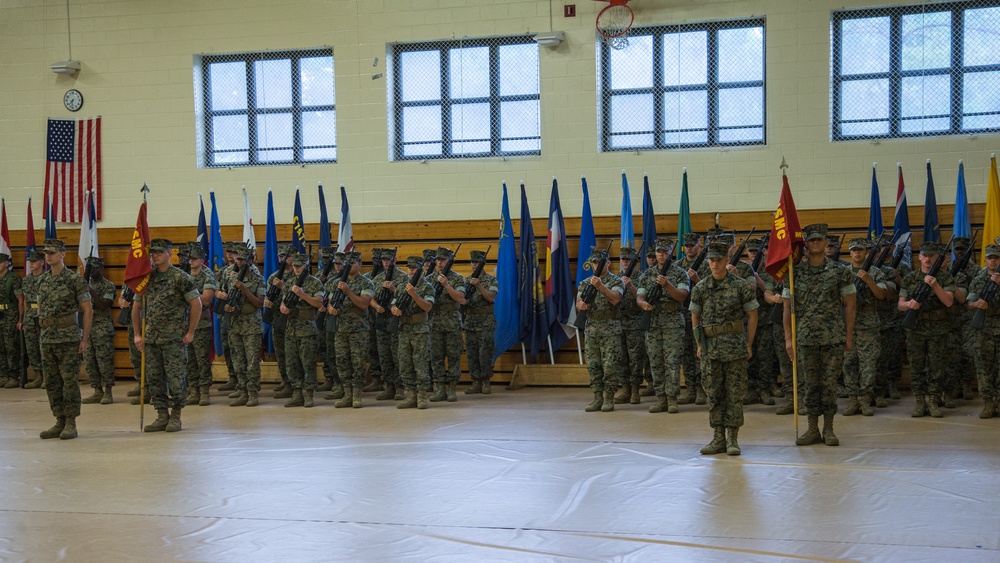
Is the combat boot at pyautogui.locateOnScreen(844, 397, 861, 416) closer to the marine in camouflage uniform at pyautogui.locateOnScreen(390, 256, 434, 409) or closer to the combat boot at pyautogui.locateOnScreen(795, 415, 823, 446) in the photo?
the combat boot at pyautogui.locateOnScreen(795, 415, 823, 446)

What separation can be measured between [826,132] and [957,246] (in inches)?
87.7

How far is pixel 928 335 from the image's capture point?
7961mm

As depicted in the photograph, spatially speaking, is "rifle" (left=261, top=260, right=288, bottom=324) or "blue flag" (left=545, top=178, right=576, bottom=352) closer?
"rifle" (left=261, top=260, right=288, bottom=324)

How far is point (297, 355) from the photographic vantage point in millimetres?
9227

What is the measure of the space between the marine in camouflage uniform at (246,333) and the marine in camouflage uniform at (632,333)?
354 cm

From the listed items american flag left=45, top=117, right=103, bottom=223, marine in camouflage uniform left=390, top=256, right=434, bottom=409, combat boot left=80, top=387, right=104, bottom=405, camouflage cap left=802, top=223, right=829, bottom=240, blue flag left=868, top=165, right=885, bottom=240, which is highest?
Result: american flag left=45, top=117, right=103, bottom=223

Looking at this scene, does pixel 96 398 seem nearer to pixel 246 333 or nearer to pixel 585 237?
pixel 246 333

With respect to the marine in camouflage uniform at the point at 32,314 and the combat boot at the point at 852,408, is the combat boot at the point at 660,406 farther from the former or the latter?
the marine in camouflage uniform at the point at 32,314

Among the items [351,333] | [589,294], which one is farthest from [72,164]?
[589,294]

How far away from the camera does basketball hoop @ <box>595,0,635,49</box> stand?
10453 millimetres

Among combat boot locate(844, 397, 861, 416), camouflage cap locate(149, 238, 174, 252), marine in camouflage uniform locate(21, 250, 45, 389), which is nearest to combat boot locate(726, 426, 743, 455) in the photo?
combat boot locate(844, 397, 861, 416)

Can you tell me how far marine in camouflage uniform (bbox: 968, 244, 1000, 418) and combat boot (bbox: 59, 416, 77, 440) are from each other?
23.4ft

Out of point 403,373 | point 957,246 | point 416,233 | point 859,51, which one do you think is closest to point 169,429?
point 403,373

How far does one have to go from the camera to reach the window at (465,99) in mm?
10961
